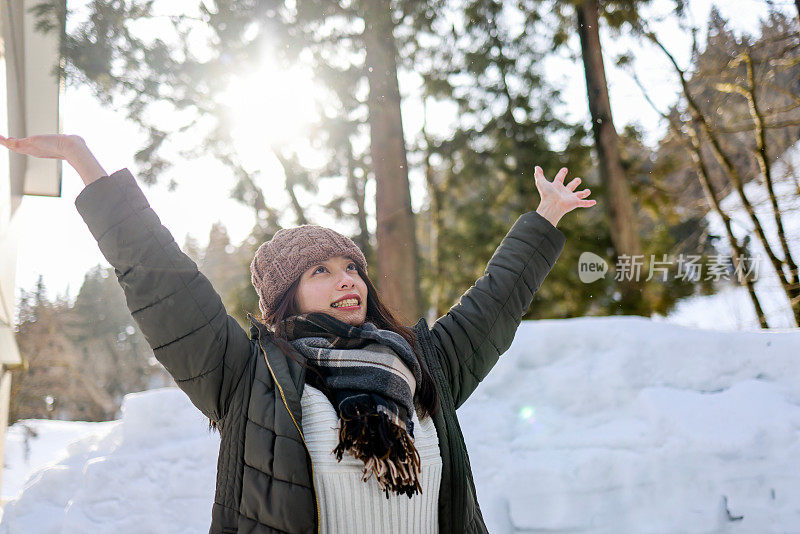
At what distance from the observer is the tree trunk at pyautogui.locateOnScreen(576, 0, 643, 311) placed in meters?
8.24

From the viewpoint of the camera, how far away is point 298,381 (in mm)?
1402

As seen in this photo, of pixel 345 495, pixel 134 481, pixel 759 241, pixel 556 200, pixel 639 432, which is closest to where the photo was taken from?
pixel 345 495

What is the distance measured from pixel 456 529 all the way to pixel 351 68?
303 inches

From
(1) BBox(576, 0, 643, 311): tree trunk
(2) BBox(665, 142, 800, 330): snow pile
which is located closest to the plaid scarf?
(2) BBox(665, 142, 800, 330): snow pile

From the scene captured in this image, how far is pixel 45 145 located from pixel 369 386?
0.90m

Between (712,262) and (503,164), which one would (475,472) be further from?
(712,262)

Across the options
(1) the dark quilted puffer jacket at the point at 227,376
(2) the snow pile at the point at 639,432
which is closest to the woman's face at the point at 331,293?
(1) the dark quilted puffer jacket at the point at 227,376

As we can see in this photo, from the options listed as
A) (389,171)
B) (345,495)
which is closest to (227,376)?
(345,495)

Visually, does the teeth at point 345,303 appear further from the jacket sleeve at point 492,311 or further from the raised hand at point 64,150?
the raised hand at point 64,150

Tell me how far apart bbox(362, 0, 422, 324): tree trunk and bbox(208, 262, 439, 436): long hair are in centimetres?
479

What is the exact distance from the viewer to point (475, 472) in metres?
3.62

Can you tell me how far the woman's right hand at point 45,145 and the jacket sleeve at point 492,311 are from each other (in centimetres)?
102

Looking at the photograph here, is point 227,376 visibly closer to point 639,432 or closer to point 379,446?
point 379,446

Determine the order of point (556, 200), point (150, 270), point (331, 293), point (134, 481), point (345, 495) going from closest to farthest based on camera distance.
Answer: point (150, 270), point (345, 495), point (331, 293), point (556, 200), point (134, 481)
